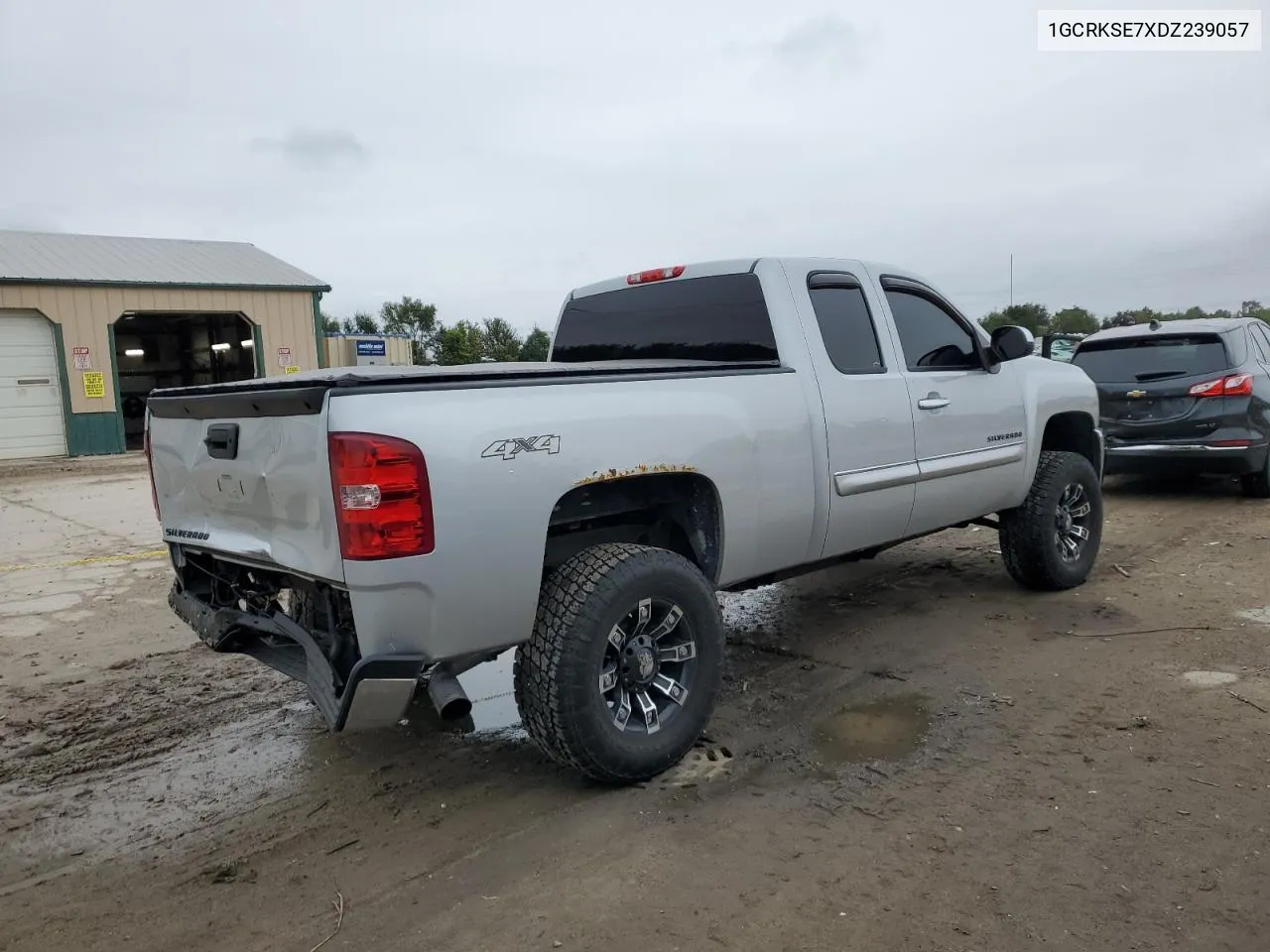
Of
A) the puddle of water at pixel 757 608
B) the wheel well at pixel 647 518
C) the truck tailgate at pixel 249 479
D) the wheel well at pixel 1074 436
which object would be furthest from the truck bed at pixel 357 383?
the wheel well at pixel 1074 436

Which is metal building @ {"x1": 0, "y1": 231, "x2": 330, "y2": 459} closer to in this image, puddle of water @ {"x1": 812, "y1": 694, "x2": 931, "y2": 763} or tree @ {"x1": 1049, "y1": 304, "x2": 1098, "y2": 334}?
puddle of water @ {"x1": 812, "y1": 694, "x2": 931, "y2": 763}

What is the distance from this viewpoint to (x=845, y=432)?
425cm

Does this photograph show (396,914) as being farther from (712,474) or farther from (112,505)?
(112,505)

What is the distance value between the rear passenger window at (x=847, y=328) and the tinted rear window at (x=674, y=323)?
13.1 inches

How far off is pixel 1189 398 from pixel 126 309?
1900cm

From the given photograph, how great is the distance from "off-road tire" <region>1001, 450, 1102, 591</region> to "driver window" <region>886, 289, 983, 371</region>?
0.99 meters

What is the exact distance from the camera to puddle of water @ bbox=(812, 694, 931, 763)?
371cm

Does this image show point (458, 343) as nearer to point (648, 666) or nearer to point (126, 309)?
point (126, 309)

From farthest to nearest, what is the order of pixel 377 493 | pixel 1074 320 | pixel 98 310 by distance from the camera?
1. pixel 1074 320
2. pixel 98 310
3. pixel 377 493

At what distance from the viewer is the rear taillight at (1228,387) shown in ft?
27.7

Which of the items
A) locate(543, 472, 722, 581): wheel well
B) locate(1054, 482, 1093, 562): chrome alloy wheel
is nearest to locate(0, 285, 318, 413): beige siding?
locate(1054, 482, 1093, 562): chrome alloy wheel

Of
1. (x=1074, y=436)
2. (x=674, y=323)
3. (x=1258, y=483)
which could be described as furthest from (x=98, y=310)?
(x=1258, y=483)

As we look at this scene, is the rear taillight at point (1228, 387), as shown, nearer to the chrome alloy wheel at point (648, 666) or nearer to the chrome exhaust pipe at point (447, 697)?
the chrome alloy wheel at point (648, 666)

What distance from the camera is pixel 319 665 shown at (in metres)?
3.13
